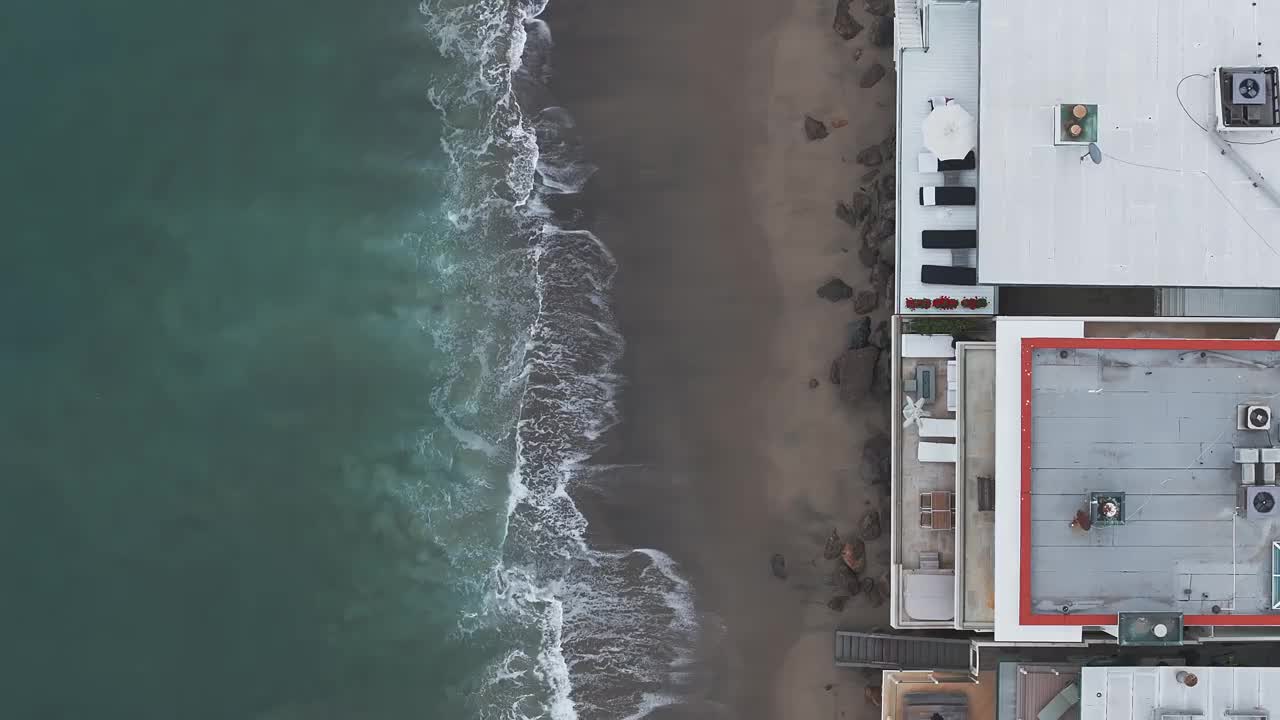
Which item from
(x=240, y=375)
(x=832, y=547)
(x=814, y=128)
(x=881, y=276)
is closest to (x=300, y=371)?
(x=240, y=375)

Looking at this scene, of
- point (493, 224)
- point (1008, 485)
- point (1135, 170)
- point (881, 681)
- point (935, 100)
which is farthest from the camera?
point (493, 224)

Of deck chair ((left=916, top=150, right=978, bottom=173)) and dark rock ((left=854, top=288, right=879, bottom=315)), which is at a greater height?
deck chair ((left=916, top=150, right=978, bottom=173))

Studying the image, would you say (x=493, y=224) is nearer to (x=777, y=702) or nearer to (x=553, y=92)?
(x=553, y=92)

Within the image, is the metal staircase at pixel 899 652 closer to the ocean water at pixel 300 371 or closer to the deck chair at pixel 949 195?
the ocean water at pixel 300 371

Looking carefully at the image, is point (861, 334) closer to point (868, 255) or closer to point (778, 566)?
point (868, 255)

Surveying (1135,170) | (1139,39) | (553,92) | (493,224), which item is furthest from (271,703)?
(1139,39)

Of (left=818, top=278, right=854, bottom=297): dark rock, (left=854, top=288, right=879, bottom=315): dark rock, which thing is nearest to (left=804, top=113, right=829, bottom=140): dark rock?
(left=818, top=278, right=854, bottom=297): dark rock

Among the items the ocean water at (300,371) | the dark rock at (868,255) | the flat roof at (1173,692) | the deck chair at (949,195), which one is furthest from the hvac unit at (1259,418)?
the ocean water at (300,371)

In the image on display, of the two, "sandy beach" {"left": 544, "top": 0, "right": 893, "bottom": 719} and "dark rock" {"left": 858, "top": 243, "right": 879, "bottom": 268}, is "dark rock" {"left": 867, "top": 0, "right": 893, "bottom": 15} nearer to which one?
"sandy beach" {"left": 544, "top": 0, "right": 893, "bottom": 719}
